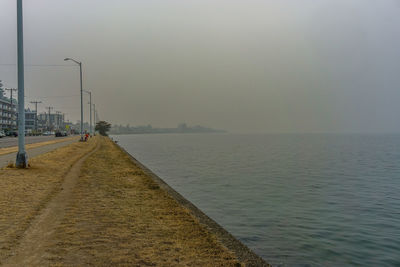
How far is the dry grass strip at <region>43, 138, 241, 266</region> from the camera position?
223 inches

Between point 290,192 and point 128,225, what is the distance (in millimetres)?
14301

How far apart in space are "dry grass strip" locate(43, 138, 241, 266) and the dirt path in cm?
16

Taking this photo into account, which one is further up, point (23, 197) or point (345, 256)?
point (23, 197)

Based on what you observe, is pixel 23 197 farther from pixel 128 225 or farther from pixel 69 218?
pixel 128 225

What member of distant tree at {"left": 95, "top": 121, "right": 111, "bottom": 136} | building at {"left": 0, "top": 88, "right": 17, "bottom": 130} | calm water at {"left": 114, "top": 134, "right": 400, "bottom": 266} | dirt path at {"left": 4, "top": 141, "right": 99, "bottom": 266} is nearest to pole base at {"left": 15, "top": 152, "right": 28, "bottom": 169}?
dirt path at {"left": 4, "top": 141, "right": 99, "bottom": 266}

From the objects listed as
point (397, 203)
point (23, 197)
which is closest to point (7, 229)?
point (23, 197)

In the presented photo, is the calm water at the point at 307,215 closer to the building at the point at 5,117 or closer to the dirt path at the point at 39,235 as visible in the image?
the dirt path at the point at 39,235

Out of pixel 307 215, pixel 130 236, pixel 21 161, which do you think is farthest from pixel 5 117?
pixel 130 236

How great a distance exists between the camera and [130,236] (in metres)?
6.93

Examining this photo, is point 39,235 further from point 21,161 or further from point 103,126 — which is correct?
point 103,126

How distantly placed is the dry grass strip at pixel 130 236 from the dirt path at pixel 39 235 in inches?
6.2

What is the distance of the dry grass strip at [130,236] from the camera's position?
567cm

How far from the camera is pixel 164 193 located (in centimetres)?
1320

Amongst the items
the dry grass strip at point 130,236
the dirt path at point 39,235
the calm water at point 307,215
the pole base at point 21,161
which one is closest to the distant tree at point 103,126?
the calm water at point 307,215
